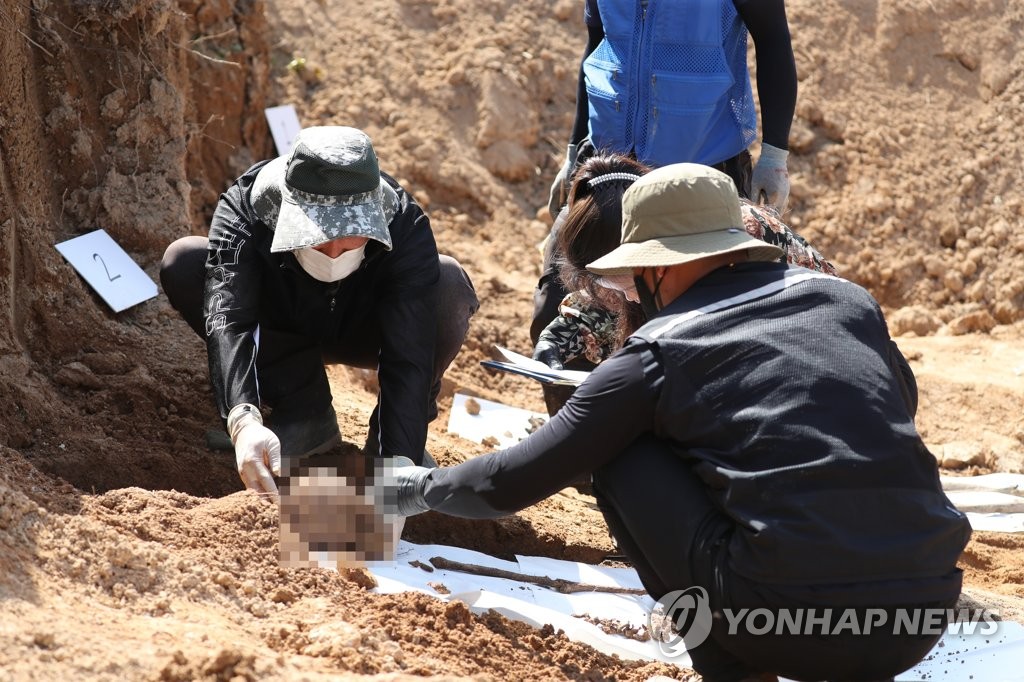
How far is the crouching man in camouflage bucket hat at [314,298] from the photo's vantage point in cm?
292

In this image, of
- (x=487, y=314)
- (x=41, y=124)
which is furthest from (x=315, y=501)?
(x=487, y=314)

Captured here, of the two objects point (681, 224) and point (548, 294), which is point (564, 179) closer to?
point (548, 294)

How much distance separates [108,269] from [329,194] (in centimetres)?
159

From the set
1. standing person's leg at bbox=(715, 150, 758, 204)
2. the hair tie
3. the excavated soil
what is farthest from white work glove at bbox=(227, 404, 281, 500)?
standing person's leg at bbox=(715, 150, 758, 204)

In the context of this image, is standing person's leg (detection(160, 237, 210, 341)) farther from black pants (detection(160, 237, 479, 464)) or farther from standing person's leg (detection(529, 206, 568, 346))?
standing person's leg (detection(529, 206, 568, 346))

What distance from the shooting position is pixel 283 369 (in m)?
3.51

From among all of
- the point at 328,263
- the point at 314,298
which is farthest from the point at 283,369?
the point at 328,263

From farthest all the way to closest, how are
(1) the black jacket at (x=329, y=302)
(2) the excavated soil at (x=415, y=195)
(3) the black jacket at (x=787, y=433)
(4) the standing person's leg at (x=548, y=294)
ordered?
1. (4) the standing person's leg at (x=548, y=294)
2. (1) the black jacket at (x=329, y=302)
3. (2) the excavated soil at (x=415, y=195)
4. (3) the black jacket at (x=787, y=433)

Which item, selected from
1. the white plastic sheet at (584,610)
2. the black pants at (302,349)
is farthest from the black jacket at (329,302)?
the white plastic sheet at (584,610)

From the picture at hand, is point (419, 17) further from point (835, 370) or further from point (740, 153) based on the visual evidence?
point (835, 370)

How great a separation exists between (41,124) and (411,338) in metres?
1.90

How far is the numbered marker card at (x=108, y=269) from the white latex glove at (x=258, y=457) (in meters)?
1.52

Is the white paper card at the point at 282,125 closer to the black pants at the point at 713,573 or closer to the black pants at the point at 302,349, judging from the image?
the black pants at the point at 302,349

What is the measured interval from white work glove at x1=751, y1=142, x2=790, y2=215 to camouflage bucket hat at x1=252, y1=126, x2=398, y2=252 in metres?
1.44
